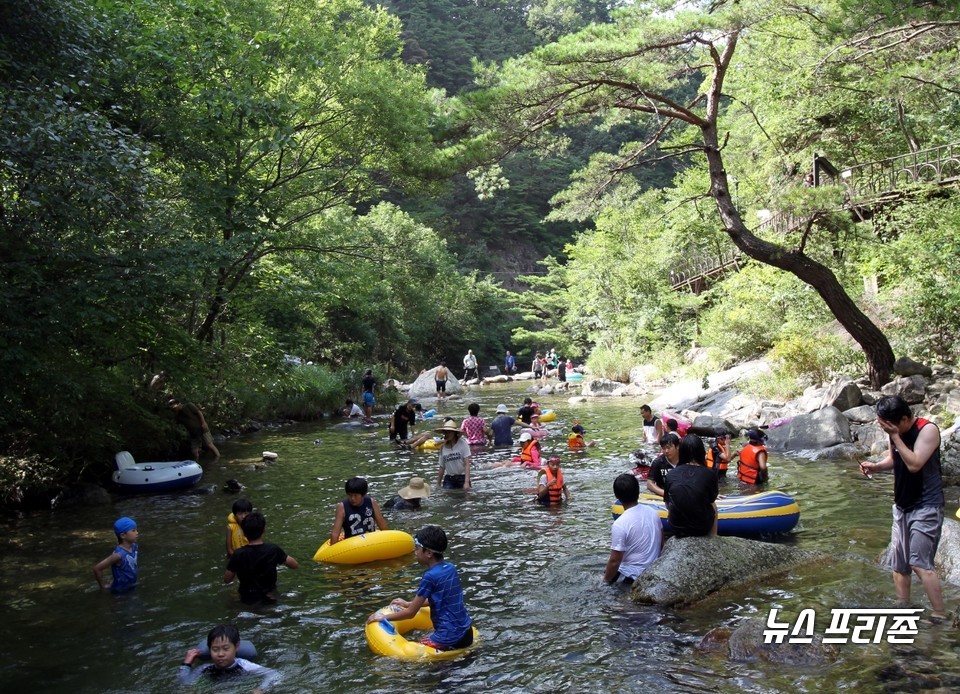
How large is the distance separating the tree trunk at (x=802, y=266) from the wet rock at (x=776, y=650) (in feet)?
29.7

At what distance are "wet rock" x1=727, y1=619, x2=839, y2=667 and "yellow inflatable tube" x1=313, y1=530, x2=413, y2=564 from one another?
3.82 m

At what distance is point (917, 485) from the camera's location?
533 centimetres

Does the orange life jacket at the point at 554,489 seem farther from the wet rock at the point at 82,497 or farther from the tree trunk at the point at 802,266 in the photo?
the wet rock at the point at 82,497

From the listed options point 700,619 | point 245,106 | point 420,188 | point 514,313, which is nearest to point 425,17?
point 514,313

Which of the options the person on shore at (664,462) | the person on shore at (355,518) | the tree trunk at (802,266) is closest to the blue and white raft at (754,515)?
the person on shore at (664,462)

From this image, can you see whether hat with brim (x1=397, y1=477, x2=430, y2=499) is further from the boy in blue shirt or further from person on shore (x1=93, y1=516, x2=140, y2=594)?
the boy in blue shirt

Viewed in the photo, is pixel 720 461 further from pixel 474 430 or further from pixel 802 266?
pixel 474 430

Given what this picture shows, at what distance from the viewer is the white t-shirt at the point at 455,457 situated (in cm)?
1138

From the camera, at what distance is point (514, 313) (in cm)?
5012

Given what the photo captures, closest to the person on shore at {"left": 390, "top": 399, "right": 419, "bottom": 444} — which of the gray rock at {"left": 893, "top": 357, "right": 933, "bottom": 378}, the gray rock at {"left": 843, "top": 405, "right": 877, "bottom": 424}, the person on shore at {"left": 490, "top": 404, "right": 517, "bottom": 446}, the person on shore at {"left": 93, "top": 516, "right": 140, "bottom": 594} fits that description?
the person on shore at {"left": 490, "top": 404, "right": 517, "bottom": 446}

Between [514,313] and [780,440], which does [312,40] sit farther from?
[514,313]

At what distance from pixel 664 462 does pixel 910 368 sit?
334 inches

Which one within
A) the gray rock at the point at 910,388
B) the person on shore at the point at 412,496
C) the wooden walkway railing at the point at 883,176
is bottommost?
the person on shore at the point at 412,496

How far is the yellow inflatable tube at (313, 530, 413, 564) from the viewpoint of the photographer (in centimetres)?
793
